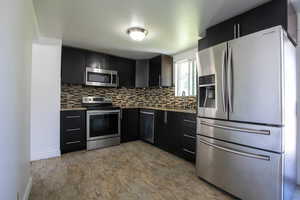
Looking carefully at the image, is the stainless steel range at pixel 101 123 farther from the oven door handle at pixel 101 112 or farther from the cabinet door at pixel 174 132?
the cabinet door at pixel 174 132

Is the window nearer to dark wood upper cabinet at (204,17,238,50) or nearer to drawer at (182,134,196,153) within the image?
drawer at (182,134,196,153)

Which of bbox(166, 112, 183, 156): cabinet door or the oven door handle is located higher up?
the oven door handle

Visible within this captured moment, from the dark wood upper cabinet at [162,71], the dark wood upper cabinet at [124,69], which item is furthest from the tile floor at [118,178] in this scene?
the dark wood upper cabinet at [124,69]

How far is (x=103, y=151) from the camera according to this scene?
342 cm

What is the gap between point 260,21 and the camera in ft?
5.83

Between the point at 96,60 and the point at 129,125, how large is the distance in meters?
1.84

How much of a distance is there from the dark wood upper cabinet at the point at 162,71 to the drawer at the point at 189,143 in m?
1.56

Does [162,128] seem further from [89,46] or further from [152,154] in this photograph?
[89,46]

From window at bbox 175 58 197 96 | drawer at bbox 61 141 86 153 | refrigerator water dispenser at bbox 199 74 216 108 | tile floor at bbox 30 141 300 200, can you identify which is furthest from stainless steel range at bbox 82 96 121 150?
refrigerator water dispenser at bbox 199 74 216 108

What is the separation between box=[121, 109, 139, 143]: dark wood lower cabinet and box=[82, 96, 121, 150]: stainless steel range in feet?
0.55

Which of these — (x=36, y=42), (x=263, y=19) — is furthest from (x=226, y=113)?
(x=36, y=42)

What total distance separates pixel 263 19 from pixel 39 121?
3.80 m

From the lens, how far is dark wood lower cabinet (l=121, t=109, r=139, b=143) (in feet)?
13.3

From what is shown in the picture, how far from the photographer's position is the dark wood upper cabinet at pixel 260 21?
1627 millimetres
